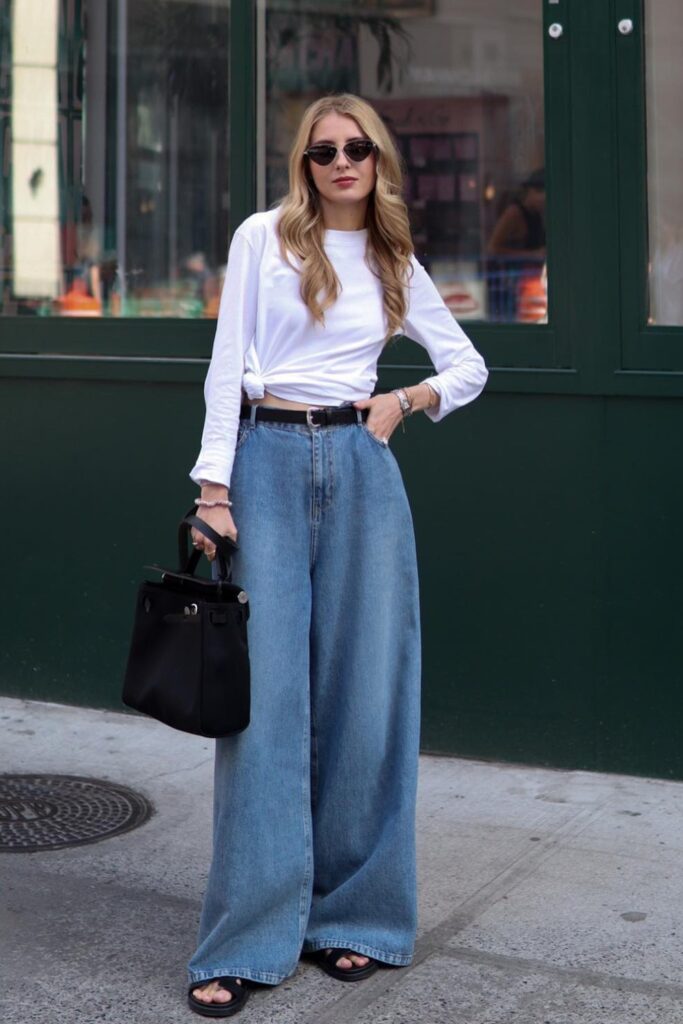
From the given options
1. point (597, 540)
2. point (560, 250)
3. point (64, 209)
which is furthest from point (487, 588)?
point (64, 209)

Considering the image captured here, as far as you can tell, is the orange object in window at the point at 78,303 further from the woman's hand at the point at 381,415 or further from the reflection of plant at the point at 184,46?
the woman's hand at the point at 381,415

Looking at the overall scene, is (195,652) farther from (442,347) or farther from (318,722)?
(442,347)

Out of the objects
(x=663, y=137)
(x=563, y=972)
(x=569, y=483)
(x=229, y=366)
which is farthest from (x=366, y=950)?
(x=663, y=137)

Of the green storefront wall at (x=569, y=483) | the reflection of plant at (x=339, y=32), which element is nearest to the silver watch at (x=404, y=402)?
the green storefront wall at (x=569, y=483)

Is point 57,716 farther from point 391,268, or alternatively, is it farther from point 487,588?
point 391,268

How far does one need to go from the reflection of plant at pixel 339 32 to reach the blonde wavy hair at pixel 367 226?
7.82 ft

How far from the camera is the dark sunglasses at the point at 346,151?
3641mm

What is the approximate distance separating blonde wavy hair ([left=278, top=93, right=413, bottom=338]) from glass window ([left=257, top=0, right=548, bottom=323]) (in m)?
1.83

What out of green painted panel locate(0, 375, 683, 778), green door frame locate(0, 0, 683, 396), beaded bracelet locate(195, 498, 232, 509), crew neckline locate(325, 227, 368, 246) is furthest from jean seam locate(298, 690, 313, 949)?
green door frame locate(0, 0, 683, 396)

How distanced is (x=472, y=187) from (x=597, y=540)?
4.61ft

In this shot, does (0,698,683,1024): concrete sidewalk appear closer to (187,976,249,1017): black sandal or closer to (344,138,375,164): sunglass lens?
(187,976,249,1017): black sandal

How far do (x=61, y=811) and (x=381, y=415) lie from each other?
2.02 m

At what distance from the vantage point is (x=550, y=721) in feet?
17.8

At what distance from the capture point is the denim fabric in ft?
12.0
